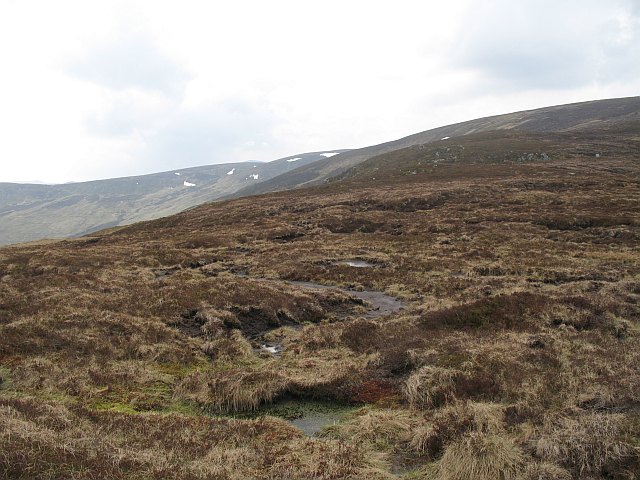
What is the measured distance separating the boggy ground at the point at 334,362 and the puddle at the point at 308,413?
1.10 ft

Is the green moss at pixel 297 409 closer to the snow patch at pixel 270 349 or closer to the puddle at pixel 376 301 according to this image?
the snow patch at pixel 270 349

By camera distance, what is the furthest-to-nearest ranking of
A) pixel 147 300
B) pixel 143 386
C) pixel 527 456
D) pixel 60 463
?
pixel 147 300
pixel 143 386
pixel 527 456
pixel 60 463

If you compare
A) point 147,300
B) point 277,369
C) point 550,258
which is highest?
point 147,300

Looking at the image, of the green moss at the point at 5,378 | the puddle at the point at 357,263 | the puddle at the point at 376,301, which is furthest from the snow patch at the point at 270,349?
the puddle at the point at 357,263

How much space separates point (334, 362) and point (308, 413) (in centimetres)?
347

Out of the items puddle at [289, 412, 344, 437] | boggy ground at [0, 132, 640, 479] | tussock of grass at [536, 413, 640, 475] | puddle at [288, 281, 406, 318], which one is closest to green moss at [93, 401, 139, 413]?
boggy ground at [0, 132, 640, 479]

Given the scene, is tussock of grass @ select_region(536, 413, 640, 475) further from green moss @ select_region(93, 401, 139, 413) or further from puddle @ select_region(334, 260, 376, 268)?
puddle @ select_region(334, 260, 376, 268)

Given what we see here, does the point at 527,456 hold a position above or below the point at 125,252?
below

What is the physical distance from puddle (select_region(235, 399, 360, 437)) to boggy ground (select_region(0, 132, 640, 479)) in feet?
1.10

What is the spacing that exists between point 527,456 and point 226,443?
6624 mm

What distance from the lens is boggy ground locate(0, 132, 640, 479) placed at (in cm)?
863

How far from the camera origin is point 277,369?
51.1 feet

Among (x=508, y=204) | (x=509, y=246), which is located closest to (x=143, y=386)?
(x=509, y=246)

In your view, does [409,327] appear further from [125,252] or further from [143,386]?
[125,252]
